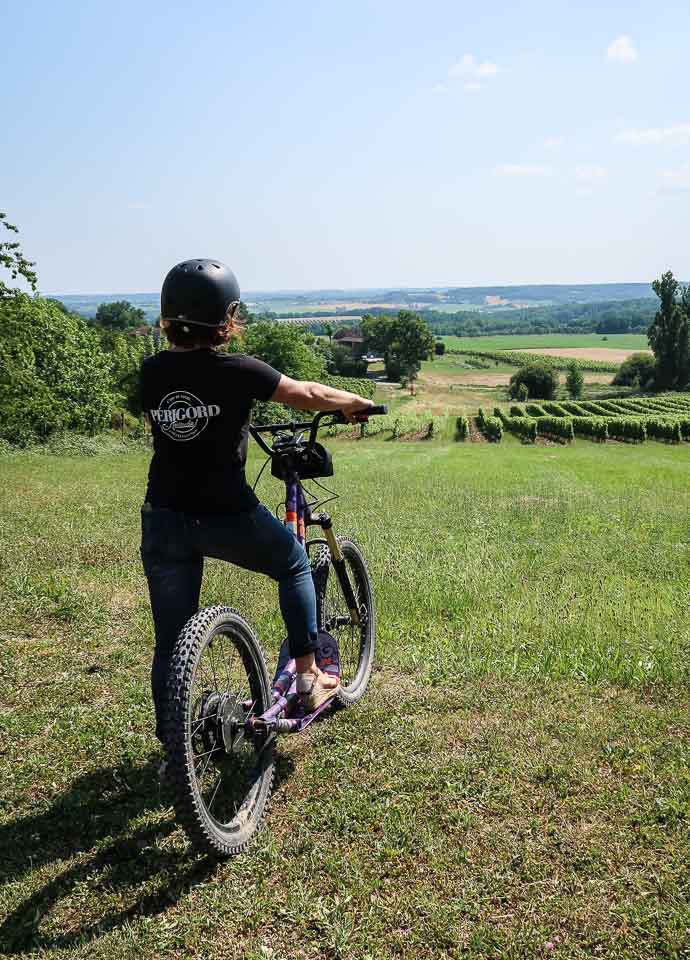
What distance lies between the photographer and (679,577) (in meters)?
8.41

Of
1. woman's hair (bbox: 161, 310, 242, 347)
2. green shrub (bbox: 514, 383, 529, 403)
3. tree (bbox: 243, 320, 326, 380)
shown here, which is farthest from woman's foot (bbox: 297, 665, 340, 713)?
green shrub (bbox: 514, 383, 529, 403)

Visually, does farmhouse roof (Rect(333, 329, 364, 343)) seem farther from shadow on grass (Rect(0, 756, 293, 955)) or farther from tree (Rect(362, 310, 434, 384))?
shadow on grass (Rect(0, 756, 293, 955))

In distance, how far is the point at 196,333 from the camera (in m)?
3.27

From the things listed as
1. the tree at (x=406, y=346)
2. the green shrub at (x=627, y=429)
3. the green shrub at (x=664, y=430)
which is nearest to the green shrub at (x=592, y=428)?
the green shrub at (x=627, y=429)

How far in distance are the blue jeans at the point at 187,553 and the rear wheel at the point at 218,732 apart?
20cm

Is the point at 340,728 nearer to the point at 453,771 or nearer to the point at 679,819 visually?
the point at 453,771

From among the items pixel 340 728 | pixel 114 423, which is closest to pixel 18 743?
pixel 340 728

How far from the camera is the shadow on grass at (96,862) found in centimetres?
284

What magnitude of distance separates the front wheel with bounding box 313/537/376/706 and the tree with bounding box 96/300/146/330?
15377cm

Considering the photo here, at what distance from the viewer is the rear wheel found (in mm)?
2936

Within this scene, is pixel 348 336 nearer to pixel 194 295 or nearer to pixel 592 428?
pixel 592 428

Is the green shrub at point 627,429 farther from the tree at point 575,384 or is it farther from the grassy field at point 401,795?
the grassy field at point 401,795

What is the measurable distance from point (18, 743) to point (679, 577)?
7.16 m

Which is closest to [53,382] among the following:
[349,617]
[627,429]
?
[349,617]
